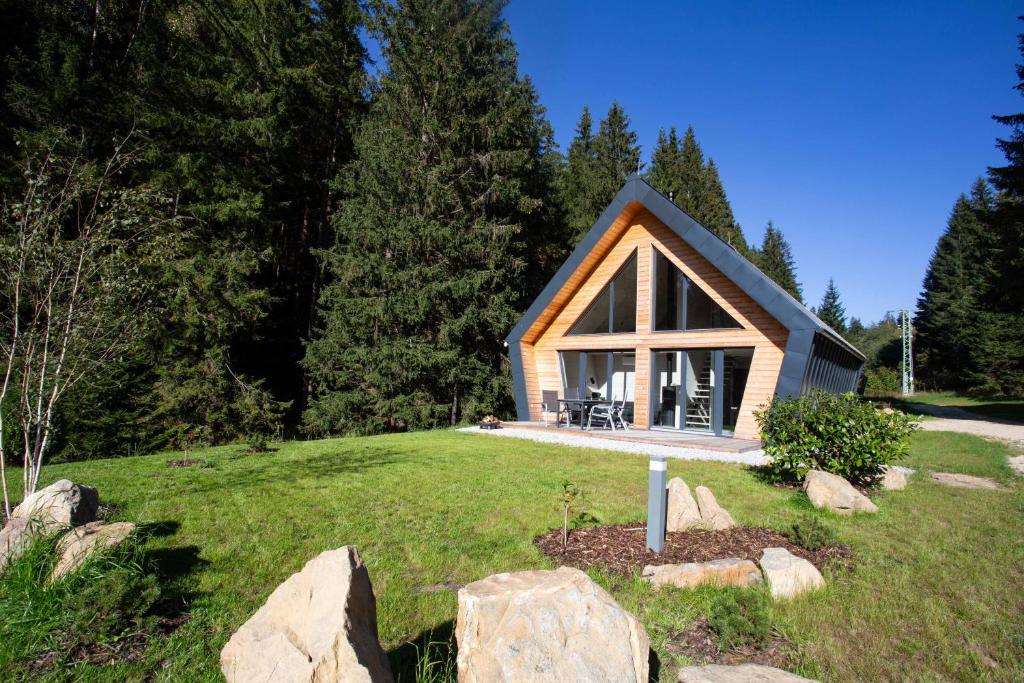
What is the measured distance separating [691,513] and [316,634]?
3936mm

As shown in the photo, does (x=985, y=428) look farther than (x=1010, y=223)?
No

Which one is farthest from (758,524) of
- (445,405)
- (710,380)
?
(445,405)

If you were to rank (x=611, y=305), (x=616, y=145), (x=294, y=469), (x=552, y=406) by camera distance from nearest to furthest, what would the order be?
1. (x=294, y=469)
2. (x=552, y=406)
3. (x=611, y=305)
4. (x=616, y=145)

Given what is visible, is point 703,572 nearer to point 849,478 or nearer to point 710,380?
point 849,478

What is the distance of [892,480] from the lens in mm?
7328

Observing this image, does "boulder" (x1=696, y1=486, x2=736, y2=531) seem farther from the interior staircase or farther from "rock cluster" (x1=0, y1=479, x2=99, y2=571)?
the interior staircase

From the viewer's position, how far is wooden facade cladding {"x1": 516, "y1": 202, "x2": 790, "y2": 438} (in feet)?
38.5

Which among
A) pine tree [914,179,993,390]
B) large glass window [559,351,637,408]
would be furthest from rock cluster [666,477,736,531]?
pine tree [914,179,993,390]

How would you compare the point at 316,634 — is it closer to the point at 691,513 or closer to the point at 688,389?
the point at 691,513

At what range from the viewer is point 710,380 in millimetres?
13016

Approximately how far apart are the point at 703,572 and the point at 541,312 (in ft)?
39.0

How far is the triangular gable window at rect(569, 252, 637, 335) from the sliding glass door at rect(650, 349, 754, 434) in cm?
141

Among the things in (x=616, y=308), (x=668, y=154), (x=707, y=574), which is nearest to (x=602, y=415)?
(x=616, y=308)

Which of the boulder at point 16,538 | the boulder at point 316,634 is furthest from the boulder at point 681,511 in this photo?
the boulder at point 16,538
